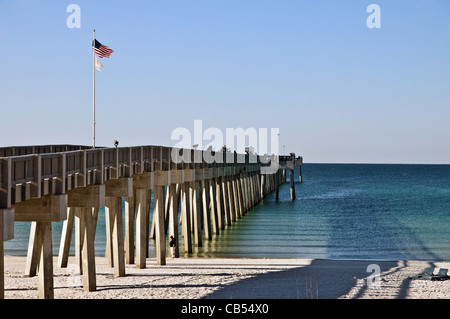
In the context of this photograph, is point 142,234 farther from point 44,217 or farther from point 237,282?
point 44,217

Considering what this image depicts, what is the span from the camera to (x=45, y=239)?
14.8m

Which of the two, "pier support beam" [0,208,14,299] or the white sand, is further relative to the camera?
the white sand

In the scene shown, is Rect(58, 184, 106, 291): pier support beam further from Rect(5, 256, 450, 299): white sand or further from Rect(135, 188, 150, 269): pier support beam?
Rect(135, 188, 150, 269): pier support beam

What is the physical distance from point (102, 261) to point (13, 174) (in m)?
13.7

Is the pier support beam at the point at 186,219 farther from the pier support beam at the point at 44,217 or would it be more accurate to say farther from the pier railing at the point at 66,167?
the pier support beam at the point at 44,217

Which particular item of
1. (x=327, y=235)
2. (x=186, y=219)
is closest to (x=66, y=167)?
(x=186, y=219)

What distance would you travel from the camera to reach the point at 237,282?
803 inches

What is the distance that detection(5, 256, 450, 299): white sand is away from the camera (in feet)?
59.1

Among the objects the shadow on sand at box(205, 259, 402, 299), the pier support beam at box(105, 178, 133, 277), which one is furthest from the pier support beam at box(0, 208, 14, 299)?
the pier support beam at box(105, 178, 133, 277)

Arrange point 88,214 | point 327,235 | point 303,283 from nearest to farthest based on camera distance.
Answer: point 88,214, point 303,283, point 327,235

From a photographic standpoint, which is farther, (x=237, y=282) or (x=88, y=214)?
(x=237, y=282)

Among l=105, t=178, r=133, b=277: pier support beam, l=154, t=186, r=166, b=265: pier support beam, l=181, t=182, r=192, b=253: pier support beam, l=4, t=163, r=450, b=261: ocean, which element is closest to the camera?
l=105, t=178, r=133, b=277: pier support beam
